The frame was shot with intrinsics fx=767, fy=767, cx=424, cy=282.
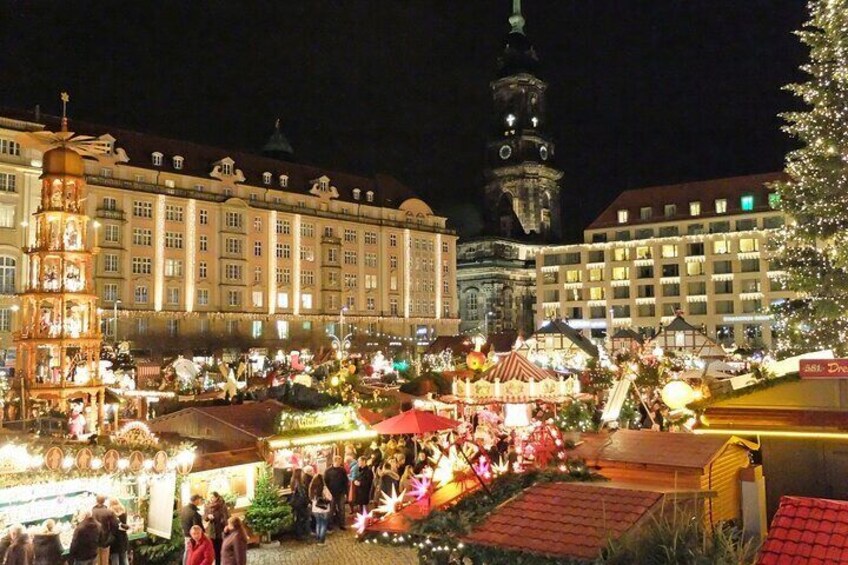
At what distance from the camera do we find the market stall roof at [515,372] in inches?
726

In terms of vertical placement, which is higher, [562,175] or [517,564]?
[562,175]

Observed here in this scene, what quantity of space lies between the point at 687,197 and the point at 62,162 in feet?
198

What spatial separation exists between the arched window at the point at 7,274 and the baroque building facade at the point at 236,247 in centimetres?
7

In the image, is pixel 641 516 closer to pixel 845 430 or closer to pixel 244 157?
pixel 845 430

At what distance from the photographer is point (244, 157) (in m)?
61.4

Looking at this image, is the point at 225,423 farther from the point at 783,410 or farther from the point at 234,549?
the point at 783,410

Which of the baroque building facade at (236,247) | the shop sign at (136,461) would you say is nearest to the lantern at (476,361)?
the shop sign at (136,461)

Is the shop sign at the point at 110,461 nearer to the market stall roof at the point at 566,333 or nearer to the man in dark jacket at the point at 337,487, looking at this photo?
the man in dark jacket at the point at 337,487

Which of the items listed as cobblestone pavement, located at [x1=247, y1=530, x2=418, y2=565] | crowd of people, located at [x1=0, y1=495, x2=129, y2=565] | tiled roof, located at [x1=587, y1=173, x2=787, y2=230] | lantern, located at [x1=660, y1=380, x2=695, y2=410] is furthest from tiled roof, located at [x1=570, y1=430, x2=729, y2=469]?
tiled roof, located at [x1=587, y1=173, x2=787, y2=230]

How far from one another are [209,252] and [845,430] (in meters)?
51.6

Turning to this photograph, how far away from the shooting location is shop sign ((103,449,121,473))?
37.3 feet

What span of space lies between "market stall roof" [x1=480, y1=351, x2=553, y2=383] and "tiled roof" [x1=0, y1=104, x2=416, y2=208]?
1499 inches

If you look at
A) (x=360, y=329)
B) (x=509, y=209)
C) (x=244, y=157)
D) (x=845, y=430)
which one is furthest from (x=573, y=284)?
(x=845, y=430)

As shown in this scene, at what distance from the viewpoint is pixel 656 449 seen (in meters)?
9.12
